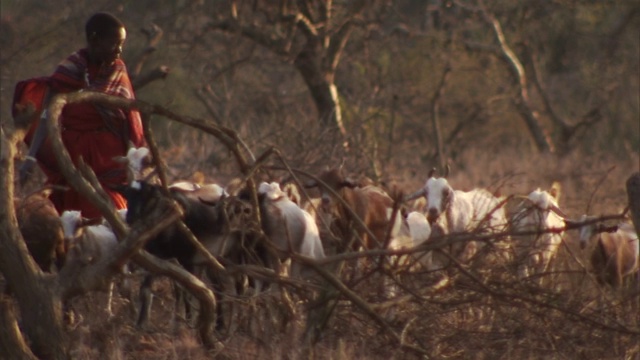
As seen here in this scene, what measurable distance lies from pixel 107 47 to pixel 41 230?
1.25 meters

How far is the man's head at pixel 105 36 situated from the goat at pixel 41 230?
101cm

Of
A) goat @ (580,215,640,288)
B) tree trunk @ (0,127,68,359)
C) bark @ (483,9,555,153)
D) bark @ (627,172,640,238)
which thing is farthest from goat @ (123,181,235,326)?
bark @ (483,9,555,153)

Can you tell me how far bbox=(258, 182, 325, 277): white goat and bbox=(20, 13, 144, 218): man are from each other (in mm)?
1049

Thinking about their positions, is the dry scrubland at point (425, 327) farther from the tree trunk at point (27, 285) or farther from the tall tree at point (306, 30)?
the tall tree at point (306, 30)

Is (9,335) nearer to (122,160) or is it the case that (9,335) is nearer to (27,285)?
(27,285)

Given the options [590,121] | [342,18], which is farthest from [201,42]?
[590,121]

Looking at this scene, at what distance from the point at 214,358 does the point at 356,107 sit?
8.73 metres

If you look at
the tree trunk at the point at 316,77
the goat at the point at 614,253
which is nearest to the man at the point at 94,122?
the goat at the point at 614,253

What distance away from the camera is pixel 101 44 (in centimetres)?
850

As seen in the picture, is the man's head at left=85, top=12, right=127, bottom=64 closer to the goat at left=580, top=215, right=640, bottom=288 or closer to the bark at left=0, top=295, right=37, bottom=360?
the bark at left=0, top=295, right=37, bottom=360

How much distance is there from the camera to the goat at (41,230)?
7879mm

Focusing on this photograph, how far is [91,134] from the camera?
8.84m

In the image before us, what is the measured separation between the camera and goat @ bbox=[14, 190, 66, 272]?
310 inches

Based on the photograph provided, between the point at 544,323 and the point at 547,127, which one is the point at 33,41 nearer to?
the point at 544,323
